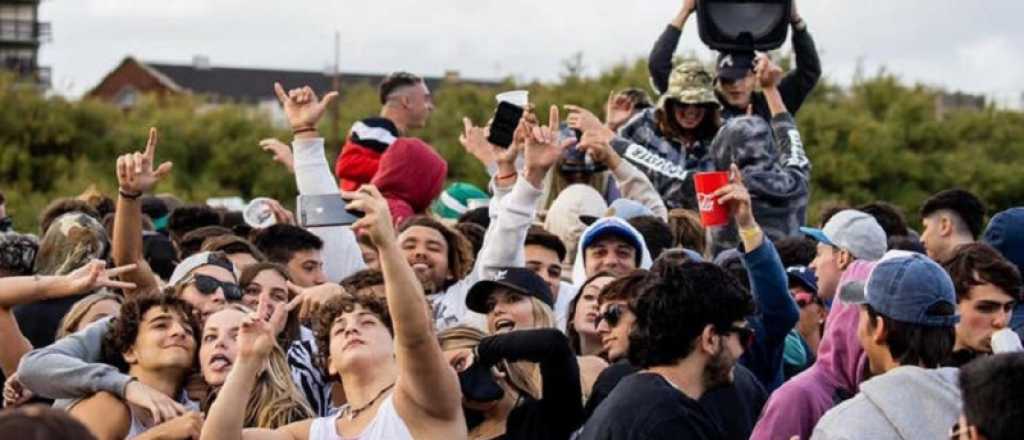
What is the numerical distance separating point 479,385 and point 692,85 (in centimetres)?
370

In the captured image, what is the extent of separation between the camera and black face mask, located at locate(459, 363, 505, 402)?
24.2 feet

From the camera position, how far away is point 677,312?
6422 millimetres

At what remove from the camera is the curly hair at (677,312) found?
21.1 feet

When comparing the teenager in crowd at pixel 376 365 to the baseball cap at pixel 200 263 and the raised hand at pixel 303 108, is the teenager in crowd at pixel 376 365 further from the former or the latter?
the raised hand at pixel 303 108

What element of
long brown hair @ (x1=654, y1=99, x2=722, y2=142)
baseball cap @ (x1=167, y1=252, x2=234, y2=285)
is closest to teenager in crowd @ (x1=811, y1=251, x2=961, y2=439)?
baseball cap @ (x1=167, y1=252, x2=234, y2=285)

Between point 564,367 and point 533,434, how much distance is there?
0.26 metres

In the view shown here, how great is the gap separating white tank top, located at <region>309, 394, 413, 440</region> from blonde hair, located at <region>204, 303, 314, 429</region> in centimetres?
33

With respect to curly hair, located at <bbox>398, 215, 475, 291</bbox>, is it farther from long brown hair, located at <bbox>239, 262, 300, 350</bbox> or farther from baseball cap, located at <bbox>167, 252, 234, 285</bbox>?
baseball cap, located at <bbox>167, 252, 234, 285</bbox>

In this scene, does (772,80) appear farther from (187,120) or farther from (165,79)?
(165,79)

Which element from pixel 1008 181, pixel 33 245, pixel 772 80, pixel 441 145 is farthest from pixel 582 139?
pixel 441 145

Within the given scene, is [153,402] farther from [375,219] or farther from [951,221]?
[951,221]

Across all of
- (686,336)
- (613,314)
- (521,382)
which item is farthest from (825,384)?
(521,382)

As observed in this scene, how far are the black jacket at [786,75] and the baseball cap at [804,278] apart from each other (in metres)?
2.35

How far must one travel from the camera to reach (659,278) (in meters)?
6.49
